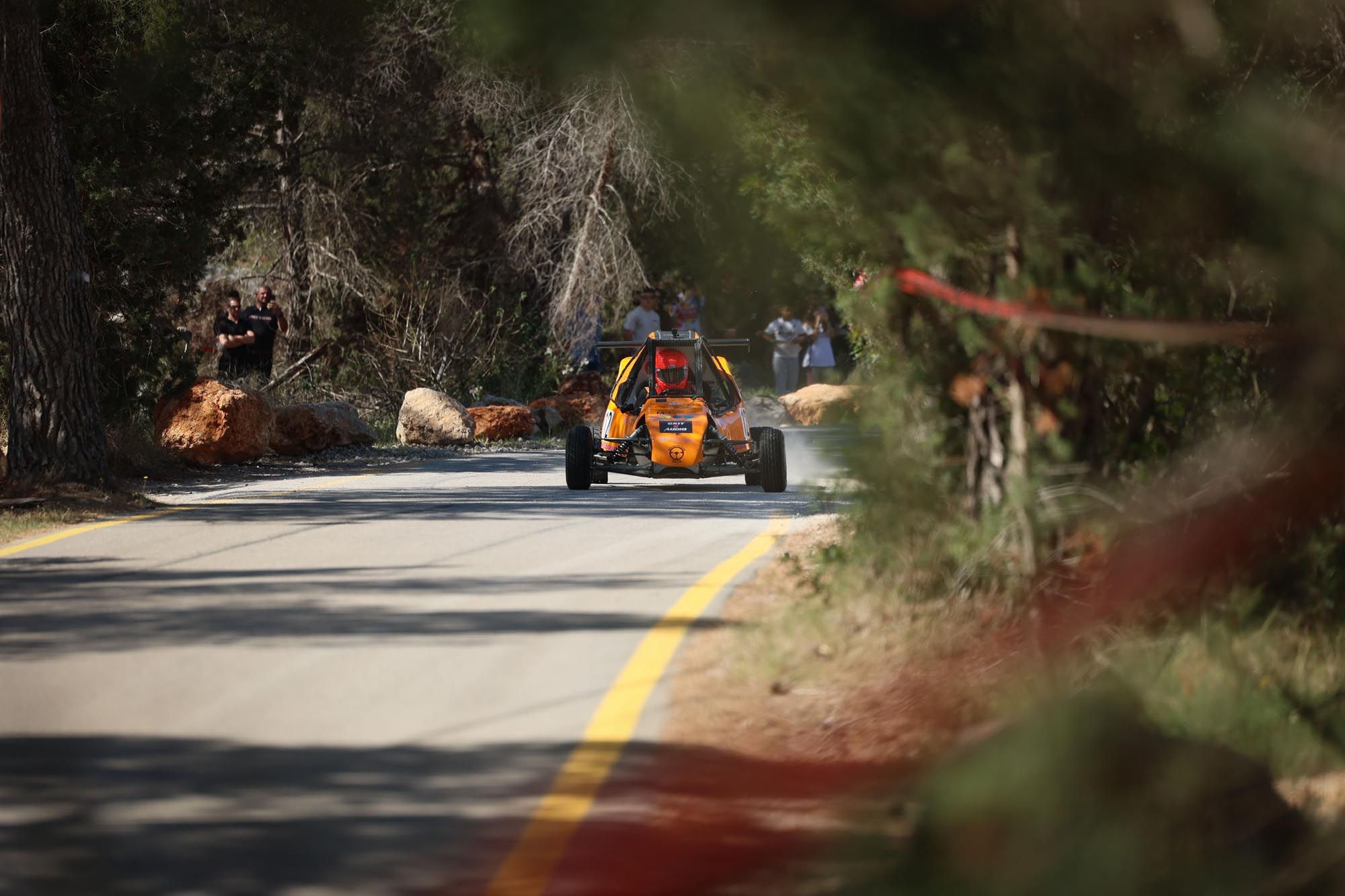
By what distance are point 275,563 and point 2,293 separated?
6.22 m

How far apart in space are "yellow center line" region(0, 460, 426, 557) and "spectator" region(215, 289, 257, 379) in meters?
5.56

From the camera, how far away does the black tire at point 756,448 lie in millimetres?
15680

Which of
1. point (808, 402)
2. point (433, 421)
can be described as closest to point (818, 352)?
point (808, 402)

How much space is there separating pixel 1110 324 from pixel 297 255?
26367mm

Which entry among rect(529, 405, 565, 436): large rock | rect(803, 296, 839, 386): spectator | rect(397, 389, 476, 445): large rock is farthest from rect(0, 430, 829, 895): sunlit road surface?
rect(803, 296, 839, 386): spectator

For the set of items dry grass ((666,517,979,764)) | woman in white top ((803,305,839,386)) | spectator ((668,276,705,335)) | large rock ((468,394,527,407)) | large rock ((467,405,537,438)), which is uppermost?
spectator ((668,276,705,335))

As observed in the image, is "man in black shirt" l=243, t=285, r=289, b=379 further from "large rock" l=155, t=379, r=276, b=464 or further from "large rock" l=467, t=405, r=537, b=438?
"large rock" l=155, t=379, r=276, b=464

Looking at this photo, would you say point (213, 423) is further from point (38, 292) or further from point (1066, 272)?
point (1066, 272)

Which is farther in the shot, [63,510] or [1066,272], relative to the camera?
[63,510]

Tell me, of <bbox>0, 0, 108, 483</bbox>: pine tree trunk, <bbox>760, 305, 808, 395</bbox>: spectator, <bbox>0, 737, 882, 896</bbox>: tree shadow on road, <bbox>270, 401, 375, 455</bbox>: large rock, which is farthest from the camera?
<bbox>760, 305, 808, 395</bbox>: spectator

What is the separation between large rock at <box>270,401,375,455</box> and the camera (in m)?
20.5

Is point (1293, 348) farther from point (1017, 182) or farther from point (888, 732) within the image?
point (888, 732)

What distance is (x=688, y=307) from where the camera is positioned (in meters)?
26.4

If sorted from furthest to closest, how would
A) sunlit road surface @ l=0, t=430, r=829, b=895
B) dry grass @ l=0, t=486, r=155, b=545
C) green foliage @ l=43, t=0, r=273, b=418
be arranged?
green foliage @ l=43, t=0, r=273, b=418, dry grass @ l=0, t=486, r=155, b=545, sunlit road surface @ l=0, t=430, r=829, b=895
